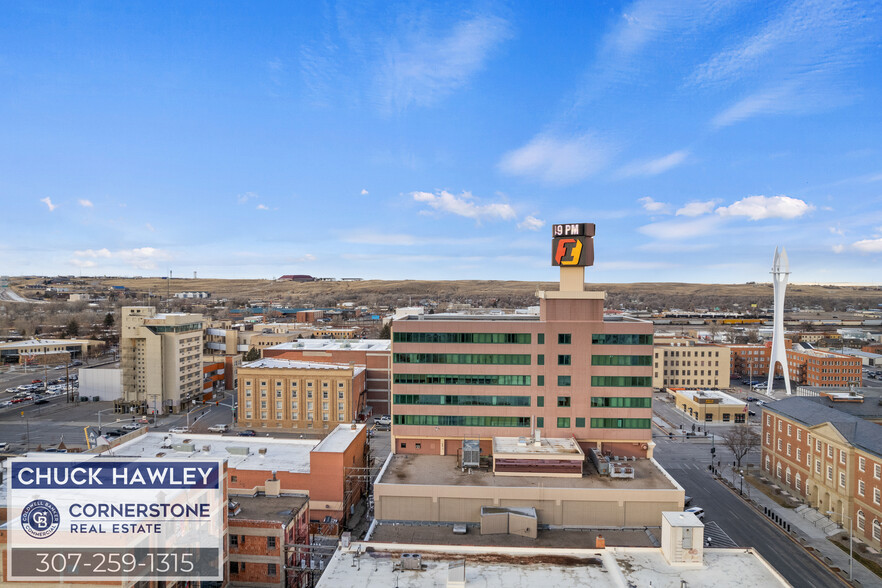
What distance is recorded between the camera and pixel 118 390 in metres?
111

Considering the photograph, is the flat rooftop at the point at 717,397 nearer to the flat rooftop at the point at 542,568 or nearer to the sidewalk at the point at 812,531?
the sidewalk at the point at 812,531

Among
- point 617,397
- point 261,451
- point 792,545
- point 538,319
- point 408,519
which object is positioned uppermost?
point 538,319

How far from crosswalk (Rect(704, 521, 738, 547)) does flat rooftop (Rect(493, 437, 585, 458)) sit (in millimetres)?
15295

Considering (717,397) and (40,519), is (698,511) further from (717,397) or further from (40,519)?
(40,519)

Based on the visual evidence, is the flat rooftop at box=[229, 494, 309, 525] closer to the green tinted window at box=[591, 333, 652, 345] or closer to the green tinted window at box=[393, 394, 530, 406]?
the green tinted window at box=[393, 394, 530, 406]

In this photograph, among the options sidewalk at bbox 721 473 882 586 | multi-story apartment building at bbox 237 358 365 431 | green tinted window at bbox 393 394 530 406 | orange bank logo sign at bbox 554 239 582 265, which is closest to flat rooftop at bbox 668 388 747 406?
sidewalk at bbox 721 473 882 586

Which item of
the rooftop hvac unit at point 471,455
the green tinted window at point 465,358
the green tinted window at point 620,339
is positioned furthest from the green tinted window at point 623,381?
the rooftop hvac unit at point 471,455

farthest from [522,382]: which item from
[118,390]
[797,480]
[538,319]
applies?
[118,390]

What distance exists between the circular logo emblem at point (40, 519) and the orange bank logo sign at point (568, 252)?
46918 mm

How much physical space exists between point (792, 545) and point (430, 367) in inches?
1541

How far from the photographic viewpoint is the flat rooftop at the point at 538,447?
162 ft

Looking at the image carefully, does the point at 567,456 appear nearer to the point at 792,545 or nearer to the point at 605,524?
the point at 605,524

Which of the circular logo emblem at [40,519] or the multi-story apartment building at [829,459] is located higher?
the circular logo emblem at [40,519]

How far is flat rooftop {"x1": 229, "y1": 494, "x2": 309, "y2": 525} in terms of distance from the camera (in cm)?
4097
